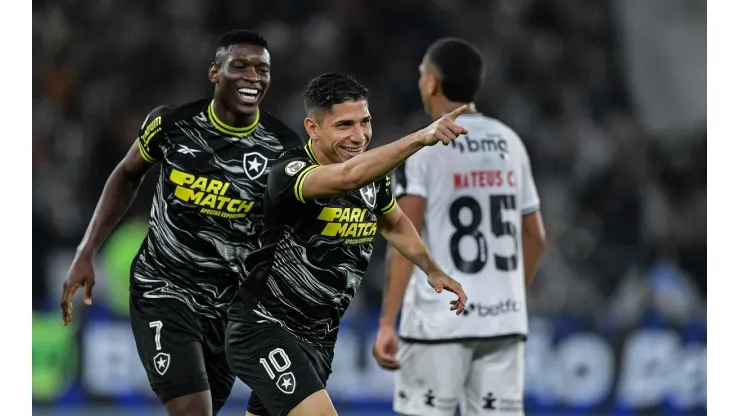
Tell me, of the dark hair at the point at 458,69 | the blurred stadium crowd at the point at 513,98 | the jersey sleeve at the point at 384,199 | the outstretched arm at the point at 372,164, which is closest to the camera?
the outstretched arm at the point at 372,164

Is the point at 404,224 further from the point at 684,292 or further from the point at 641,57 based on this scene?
the point at 641,57

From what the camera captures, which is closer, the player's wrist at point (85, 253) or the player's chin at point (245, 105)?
A: the player's chin at point (245, 105)

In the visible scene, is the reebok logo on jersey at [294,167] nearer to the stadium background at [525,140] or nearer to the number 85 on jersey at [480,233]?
the number 85 on jersey at [480,233]

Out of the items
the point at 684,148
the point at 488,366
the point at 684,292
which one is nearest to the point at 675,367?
the point at 684,292

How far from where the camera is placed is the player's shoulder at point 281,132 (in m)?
5.20

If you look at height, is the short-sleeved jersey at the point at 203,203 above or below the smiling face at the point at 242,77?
below

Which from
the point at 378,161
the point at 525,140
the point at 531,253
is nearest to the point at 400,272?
the point at 531,253

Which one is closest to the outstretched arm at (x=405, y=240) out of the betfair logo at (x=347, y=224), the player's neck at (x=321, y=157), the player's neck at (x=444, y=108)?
the betfair logo at (x=347, y=224)

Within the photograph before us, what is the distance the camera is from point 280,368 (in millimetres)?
4344

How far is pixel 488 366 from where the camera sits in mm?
5699

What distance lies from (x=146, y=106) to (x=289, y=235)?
22.7 feet

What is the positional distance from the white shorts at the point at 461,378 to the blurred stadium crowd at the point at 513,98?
3665 mm

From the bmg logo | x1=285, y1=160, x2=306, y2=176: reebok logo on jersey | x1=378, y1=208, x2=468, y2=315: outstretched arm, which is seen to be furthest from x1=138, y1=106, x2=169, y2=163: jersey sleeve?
the bmg logo

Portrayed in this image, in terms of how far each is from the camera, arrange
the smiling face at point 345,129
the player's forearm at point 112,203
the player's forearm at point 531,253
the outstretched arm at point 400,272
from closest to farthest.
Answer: the smiling face at point 345,129
the player's forearm at point 112,203
the outstretched arm at point 400,272
the player's forearm at point 531,253
